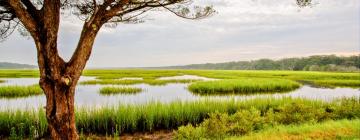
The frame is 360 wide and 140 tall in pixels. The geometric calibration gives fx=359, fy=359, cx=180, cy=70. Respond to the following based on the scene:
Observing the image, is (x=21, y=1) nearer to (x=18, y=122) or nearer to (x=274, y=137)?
(x=18, y=122)

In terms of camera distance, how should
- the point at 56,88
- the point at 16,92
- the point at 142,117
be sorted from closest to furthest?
the point at 56,88 < the point at 142,117 < the point at 16,92

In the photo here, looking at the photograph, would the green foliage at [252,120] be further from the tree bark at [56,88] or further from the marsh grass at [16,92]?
the marsh grass at [16,92]

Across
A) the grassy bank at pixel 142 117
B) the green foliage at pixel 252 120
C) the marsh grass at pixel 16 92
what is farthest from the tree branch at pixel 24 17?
the marsh grass at pixel 16 92

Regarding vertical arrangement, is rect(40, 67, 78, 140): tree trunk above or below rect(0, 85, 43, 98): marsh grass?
above

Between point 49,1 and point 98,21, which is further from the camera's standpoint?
point 98,21

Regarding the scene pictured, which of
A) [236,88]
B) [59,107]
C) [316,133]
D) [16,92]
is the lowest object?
[236,88]

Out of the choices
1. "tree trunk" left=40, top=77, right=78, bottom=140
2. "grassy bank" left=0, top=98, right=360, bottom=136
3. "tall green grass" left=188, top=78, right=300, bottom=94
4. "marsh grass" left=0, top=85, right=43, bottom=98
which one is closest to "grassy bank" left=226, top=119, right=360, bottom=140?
"grassy bank" left=0, top=98, right=360, bottom=136

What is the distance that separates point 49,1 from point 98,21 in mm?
1284

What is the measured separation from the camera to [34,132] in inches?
492

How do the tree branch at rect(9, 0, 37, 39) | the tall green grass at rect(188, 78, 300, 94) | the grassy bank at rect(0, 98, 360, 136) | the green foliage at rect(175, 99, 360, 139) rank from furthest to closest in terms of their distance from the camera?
the tall green grass at rect(188, 78, 300, 94) < the grassy bank at rect(0, 98, 360, 136) < the green foliage at rect(175, 99, 360, 139) < the tree branch at rect(9, 0, 37, 39)

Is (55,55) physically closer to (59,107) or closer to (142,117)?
(59,107)

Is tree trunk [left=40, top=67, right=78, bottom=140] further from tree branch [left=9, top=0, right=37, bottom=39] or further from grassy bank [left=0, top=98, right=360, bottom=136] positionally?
grassy bank [left=0, top=98, right=360, bottom=136]

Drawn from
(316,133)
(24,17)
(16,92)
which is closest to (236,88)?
(16,92)

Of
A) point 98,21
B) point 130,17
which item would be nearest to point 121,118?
point 130,17
